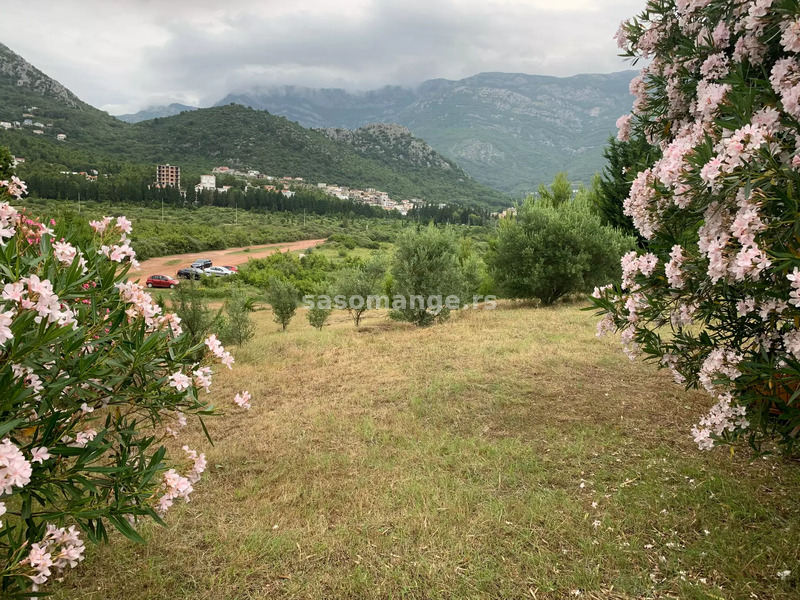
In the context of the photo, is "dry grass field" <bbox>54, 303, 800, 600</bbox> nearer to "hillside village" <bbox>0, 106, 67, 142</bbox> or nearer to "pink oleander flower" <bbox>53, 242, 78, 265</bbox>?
"pink oleander flower" <bbox>53, 242, 78, 265</bbox>

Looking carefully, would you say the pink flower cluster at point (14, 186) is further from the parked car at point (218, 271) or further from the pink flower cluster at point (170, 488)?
the parked car at point (218, 271)

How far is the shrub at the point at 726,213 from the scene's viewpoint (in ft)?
8.05

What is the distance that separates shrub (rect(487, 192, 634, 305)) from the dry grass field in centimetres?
969

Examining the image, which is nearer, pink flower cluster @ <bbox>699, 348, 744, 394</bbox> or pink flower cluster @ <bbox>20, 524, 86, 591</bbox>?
pink flower cluster @ <bbox>20, 524, 86, 591</bbox>

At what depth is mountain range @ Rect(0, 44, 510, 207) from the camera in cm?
10669

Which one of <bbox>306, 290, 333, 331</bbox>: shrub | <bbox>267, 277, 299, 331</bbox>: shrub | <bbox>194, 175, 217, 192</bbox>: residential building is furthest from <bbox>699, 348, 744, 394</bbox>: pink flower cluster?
<bbox>194, 175, 217, 192</bbox>: residential building

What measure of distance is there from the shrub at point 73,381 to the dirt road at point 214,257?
44.1 m

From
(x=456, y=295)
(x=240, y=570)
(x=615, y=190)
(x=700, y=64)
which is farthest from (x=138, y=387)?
(x=615, y=190)

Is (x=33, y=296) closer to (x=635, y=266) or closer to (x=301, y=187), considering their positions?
(x=635, y=266)

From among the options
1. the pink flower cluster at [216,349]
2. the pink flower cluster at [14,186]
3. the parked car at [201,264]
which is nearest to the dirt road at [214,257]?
the parked car at [201,264]

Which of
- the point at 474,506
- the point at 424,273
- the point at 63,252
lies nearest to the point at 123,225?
the point at 63,252

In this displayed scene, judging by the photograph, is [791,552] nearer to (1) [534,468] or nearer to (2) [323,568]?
(1) [534,468]

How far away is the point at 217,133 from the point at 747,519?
146006mm

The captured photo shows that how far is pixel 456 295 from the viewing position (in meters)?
17.4
